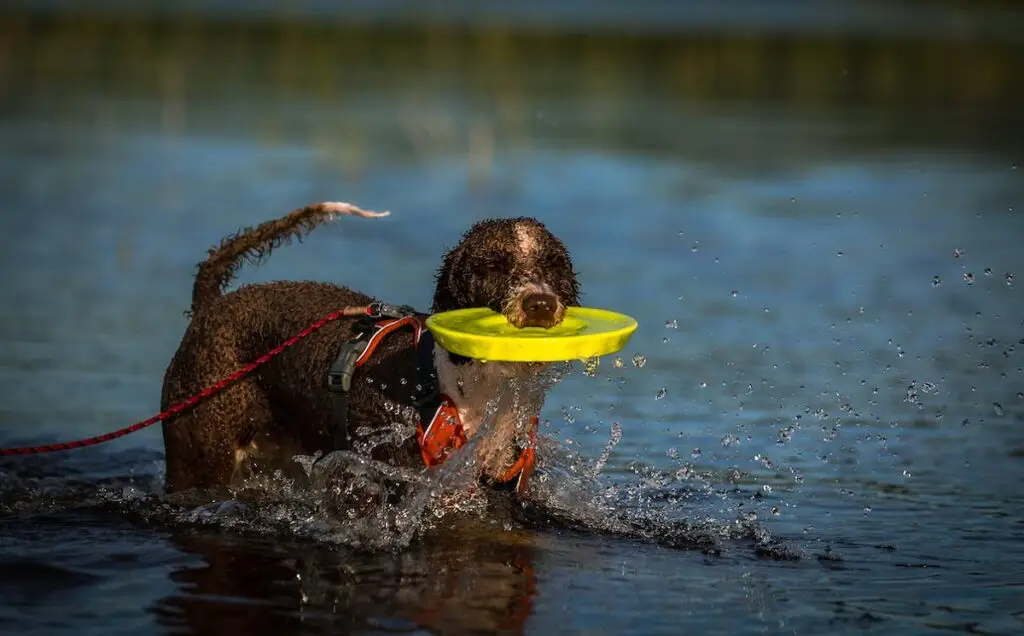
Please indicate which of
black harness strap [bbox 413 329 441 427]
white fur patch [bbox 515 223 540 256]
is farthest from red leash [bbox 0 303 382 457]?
white fur patch [bbox 515 223 540 256]

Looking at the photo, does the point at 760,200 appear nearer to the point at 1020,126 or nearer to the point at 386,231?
the point at 386,231

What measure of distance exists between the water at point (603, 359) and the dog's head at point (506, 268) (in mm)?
833

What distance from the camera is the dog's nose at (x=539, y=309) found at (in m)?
6.99

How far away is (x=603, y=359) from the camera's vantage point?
38.7ft

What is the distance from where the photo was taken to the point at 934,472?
9.29 meters

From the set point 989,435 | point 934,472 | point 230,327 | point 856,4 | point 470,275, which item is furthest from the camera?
point 856,4

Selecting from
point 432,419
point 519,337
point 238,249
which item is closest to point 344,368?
point 432,419

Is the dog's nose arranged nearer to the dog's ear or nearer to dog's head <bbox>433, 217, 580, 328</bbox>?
dog's head <bbox>433, 217, 580, 328</bbox>

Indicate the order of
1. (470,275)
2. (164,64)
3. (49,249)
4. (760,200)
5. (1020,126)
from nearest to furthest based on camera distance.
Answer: (470,275)
(49,249)
(760,200)
(1020,126)
(164,64)

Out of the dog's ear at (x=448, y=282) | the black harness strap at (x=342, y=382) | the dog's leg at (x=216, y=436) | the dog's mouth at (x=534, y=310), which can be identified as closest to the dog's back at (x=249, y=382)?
the dog's leg at (x=216, y=436)

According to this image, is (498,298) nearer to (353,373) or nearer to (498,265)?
(498,265)

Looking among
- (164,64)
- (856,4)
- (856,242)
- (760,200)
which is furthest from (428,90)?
(856,4)

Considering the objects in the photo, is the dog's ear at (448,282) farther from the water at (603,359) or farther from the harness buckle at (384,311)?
the water at (603,359)

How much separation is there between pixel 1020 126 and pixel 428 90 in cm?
930
